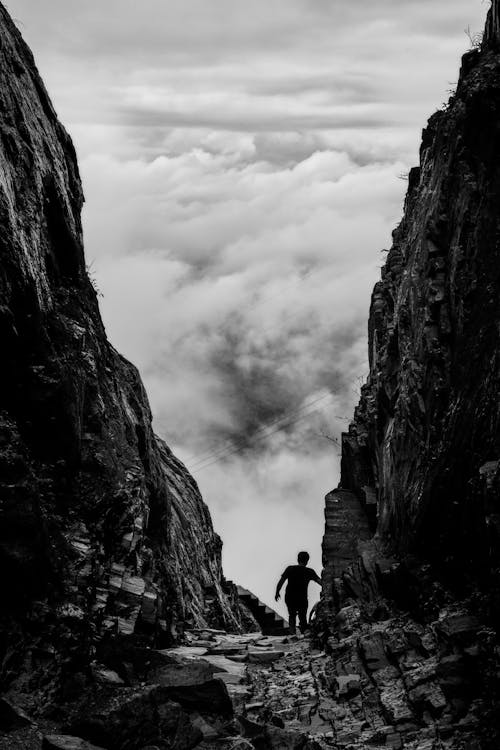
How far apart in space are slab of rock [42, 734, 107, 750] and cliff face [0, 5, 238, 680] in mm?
1671

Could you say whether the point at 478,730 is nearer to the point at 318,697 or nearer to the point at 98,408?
the point at 318,697

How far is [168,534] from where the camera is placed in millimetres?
22469

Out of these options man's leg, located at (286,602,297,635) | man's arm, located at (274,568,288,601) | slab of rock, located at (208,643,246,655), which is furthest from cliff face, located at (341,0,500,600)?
slab of rock, located at (208,643,246,655)

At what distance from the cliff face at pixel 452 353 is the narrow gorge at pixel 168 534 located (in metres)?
0.06

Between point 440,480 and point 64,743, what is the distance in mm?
7630

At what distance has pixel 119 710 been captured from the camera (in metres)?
11.0

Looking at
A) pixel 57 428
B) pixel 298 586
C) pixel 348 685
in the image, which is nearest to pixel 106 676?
pixel 348 685

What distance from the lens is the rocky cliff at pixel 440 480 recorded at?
1134 cm

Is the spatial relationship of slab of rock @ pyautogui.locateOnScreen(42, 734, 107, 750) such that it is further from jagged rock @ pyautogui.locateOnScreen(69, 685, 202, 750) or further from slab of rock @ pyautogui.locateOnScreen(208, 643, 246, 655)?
slab of rock @ pyautogui.locateOnScreen(208, 643, 246, 655)

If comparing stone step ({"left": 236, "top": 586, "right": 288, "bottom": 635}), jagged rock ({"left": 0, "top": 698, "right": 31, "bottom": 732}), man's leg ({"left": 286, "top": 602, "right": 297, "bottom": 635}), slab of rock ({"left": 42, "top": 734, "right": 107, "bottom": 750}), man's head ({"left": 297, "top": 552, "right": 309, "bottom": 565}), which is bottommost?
slab of rock ({"left": 42, "top": 734, "right": 107, "bottom": 750})

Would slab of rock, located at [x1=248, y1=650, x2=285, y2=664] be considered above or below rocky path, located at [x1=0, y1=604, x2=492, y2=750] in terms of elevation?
above

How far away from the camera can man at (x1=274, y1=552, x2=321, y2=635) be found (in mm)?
21188

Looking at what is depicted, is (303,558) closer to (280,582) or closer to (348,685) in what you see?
(280,582)

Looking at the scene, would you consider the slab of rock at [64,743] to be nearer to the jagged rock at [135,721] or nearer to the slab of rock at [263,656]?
the jagged rock at [135,721]
